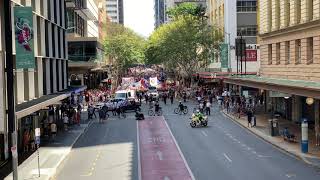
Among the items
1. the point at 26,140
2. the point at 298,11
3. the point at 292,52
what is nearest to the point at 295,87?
the point at 298,11

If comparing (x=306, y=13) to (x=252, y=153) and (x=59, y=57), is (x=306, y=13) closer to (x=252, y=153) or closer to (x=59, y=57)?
(x=252, y=153)

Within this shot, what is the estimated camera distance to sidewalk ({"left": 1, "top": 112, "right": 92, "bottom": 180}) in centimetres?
2942

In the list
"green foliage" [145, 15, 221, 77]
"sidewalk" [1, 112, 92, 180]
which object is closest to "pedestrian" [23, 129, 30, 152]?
"sidewalk" [1, 112, 92, 180]

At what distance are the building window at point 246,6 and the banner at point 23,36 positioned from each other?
64.2m

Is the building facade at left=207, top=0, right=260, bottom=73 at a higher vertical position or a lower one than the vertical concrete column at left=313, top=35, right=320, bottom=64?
higher

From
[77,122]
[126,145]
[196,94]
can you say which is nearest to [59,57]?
[77,122]

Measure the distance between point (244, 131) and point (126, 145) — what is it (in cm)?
1120

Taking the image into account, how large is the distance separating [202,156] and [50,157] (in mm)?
8934

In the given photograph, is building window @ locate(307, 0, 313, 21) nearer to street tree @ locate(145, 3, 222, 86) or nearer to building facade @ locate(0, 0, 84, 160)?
building facade @ locate(0, 0, 84, 160)

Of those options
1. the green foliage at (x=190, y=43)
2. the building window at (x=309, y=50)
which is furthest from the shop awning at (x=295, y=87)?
the green foliage at (x=190, y=43)

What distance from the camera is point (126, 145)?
40312 millimetres

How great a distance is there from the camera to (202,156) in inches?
1364

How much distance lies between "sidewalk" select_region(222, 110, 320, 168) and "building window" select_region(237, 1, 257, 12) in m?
35.9

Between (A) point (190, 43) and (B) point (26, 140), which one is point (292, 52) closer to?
(B) point (26, 140)
